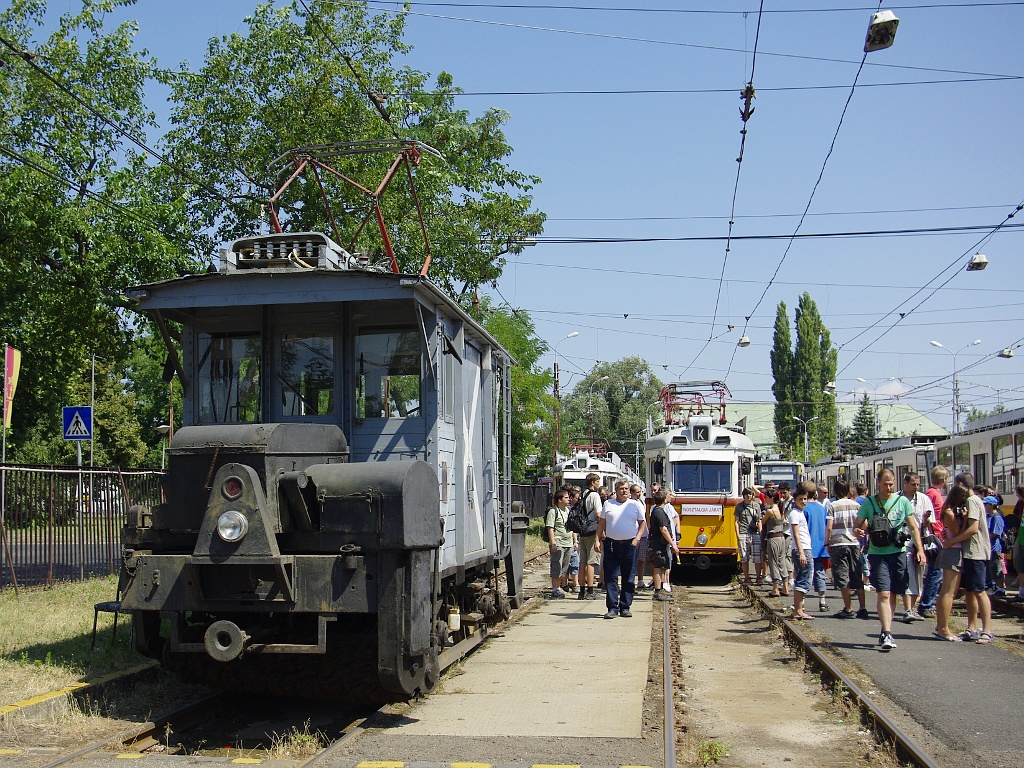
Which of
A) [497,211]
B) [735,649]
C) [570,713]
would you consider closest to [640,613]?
[735,649]

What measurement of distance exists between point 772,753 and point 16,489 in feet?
37.3

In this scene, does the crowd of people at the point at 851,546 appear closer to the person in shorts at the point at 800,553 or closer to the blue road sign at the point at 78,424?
the person in shorts at the point at 800,553

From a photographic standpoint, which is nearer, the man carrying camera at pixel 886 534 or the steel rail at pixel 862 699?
the steel rail at pixel 862 699

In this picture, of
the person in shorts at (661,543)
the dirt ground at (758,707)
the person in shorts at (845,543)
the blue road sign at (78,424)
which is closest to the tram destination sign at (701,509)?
the person in shorts at (661,543)

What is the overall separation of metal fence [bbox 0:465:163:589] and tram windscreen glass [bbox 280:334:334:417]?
7.21 metres

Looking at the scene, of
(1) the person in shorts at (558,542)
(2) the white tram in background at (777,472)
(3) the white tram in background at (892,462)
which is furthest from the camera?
(2) the white tram in background at (777,472)

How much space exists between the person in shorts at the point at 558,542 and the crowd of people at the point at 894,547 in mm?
3377

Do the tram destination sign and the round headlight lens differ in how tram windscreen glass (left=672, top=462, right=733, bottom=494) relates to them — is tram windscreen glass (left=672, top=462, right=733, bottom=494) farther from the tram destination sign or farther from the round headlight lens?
the round headlight lens

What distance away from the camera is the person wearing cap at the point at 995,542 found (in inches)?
640

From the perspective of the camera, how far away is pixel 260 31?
19359 millimetres

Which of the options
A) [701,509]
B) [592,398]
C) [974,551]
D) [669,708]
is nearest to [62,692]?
[669,708]

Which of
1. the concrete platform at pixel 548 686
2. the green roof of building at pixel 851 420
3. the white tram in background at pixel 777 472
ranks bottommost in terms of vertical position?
the concrete platform at pixel 548 686

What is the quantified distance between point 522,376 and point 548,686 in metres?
22.9

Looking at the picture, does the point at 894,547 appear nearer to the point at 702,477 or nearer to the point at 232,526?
the point at 232,526
